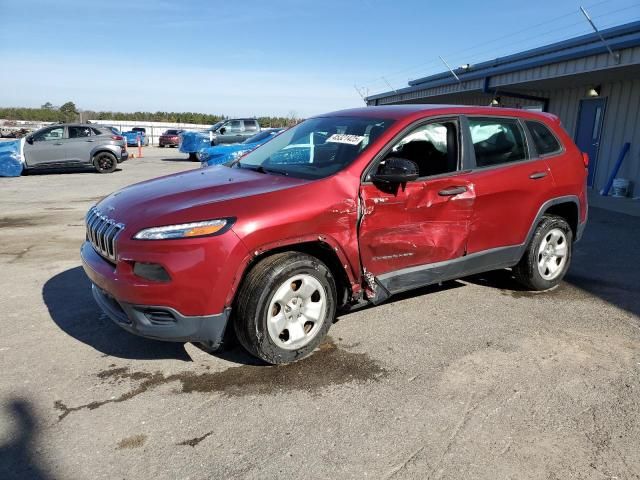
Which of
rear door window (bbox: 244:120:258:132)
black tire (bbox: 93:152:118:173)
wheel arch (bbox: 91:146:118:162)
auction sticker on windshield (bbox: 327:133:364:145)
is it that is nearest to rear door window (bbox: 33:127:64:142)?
wheel arch (bbox: 91:146:118:162)

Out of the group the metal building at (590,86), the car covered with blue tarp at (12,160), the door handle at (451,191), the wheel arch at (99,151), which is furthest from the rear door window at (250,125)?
the door handle at (451,191)

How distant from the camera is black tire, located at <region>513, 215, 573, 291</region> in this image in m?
4.73

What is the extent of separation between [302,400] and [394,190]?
1599 mm

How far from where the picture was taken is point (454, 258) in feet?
13.4

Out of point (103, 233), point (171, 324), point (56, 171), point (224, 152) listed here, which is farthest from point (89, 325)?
point (56, 171)

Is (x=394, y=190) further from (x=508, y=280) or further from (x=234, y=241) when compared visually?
(x=508, y=280)

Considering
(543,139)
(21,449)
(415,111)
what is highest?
(415,111)

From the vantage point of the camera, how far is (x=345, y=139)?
12.8 feet

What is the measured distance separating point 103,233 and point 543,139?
399 centimetres

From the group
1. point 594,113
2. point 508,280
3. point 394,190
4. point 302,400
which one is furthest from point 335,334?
point 594,113

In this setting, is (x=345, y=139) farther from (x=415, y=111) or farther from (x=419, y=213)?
(x=419, y=213)

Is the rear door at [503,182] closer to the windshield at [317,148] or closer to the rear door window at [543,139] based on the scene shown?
the rear door window at [543,139]

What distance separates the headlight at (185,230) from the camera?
296 centimetres

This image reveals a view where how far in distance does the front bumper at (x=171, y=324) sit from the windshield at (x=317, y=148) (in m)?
1.23
